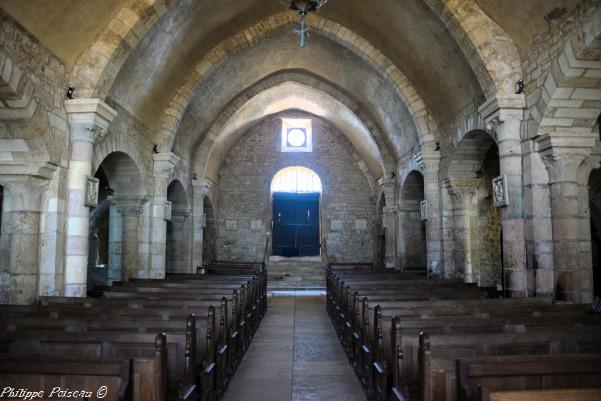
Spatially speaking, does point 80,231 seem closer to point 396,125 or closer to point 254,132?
point 396,125

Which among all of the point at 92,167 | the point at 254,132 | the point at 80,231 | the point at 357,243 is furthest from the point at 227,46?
the point at 357,243

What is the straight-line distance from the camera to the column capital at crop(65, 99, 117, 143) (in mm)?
7602

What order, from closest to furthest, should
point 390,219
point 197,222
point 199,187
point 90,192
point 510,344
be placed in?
point 510,344
point 90,192
point 390,219
point 197,222
point 199,187

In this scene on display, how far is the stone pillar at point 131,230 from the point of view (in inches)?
435

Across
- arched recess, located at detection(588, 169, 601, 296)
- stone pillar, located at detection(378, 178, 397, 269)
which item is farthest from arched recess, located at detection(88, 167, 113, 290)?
arched recess, located at detection(588, 169, 601, 296)

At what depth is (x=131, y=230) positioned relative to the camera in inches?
438

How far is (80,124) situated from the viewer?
25.2 ft

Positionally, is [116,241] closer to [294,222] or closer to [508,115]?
[508,115]

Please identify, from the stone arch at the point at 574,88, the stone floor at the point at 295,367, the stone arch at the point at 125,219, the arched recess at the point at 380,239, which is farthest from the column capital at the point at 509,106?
the arched recess at the point at 380,239

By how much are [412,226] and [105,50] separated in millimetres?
9720

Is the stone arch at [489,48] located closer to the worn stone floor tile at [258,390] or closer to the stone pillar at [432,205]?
the stone pillar at [432,205]

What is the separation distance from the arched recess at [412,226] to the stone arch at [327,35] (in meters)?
2.34

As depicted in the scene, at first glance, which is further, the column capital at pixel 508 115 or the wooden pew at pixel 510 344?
the column capital at pixel 508 115

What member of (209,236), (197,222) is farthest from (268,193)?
(197,222)
